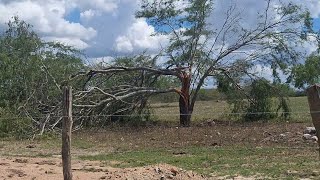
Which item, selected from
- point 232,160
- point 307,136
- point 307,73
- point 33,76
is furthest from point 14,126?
point 307,73

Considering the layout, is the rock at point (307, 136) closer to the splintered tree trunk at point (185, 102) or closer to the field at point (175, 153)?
the field at point (175, 153)

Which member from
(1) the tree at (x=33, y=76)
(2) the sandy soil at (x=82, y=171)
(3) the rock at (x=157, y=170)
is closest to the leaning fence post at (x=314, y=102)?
(2) the sandy soil at (x=82, y=171)

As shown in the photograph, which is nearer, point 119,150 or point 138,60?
point 119,150

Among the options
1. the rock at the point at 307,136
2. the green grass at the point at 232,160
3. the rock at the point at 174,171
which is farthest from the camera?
the rock at the point at 307,136

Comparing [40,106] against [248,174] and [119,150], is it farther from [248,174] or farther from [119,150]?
[248,174]

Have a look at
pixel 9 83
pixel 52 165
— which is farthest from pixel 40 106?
pixel 52 165

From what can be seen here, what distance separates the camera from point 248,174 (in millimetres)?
9445

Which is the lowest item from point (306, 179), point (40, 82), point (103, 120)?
point (306, 179)

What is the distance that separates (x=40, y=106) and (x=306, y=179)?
41.1 ft

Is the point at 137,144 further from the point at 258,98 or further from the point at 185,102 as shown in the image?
the point at 258,98

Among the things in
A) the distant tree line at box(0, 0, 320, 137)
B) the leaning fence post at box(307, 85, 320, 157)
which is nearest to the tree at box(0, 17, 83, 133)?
the distant tree line at box(0, 0, 320, 137)

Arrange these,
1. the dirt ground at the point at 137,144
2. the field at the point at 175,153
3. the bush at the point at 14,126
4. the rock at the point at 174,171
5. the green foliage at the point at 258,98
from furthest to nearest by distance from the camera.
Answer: the green foliage at the point at 258,98 → the bush at the point at 14,126 → the field at the point at 175,153 → the dirt ground at the point at 137,144 → the rock at the point at 174,171

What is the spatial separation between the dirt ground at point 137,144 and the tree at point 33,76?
161 cm

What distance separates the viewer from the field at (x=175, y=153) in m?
9.39
